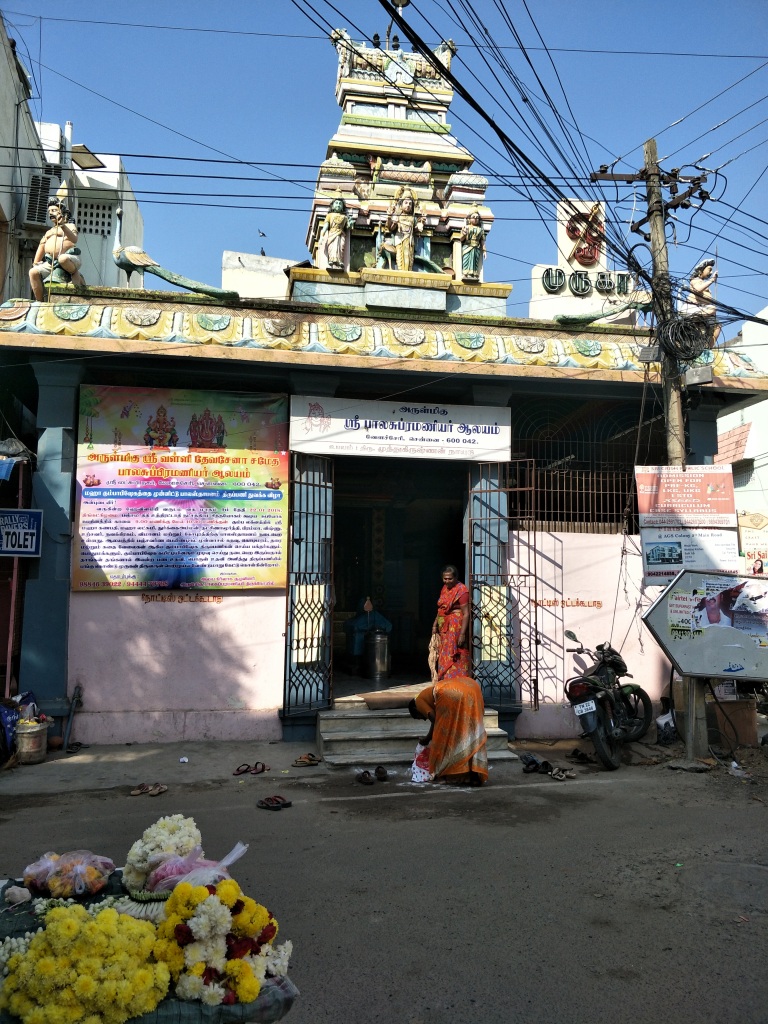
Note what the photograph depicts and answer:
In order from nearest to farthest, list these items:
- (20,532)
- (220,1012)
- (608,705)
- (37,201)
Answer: (220,1012)
(608,705)
(20,532)
(37,201)

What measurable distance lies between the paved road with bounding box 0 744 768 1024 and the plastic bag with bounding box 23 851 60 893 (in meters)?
1.23

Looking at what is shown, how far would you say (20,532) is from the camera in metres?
8.27

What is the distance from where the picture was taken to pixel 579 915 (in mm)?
4152

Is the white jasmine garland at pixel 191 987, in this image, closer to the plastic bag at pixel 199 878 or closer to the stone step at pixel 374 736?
the plastic bag at pixel 199 878

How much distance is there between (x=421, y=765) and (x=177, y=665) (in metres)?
3.15

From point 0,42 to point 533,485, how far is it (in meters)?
11.7

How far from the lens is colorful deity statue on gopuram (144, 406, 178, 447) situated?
348 inches

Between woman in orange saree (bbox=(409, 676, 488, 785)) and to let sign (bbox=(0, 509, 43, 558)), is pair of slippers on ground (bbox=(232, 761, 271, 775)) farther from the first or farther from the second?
to let sign (bbox=(0, 509, 43, 558))

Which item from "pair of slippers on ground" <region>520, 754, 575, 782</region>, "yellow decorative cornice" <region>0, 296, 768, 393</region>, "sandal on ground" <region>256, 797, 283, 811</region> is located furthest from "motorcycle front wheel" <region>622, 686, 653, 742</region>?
"sandal on ground" <region>256, 797, 283, 811</region>

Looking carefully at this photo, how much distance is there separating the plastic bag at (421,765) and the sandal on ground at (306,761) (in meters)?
1.08

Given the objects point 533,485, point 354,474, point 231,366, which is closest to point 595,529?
point 533,485

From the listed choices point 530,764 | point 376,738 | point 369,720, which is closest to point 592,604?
point 530,764

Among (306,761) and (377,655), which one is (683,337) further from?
(306,761)

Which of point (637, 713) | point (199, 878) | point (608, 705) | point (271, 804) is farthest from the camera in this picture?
point (637, 713)
